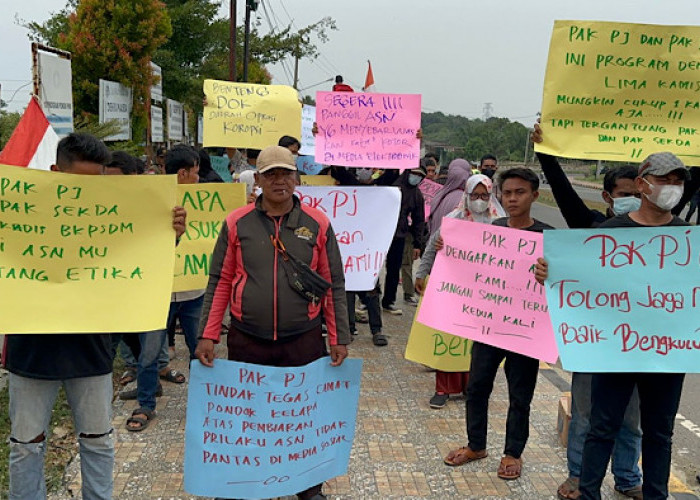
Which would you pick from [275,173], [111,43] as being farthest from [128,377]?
[111,43]

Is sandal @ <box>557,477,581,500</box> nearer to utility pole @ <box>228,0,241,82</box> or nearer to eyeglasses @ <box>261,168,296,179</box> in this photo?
eyeglasses @ <box>261,168,296,179</box>

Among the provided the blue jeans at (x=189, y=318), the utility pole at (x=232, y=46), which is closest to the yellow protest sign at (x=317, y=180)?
the blue jeans at (x=189, y=318)

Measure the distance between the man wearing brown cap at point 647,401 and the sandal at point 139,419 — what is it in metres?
2.77

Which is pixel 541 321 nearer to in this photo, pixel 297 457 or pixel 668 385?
pixel 668 385

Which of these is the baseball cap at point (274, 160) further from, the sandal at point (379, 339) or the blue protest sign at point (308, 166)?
the blue protest sign at point (308, 166)

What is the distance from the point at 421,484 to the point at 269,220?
1.82m

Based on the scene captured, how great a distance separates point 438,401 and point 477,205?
1530mm

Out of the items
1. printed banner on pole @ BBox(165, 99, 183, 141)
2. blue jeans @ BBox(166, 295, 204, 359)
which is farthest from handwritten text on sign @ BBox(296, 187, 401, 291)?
printed banner on pole @ BBox(165, 99, 183, 141)

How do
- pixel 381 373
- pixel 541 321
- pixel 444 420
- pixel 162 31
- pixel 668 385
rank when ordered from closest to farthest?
pixel 668 385
pixel 541 321
pixel 444 420
pixel 381 373
pixel 162 31

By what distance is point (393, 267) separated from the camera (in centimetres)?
720

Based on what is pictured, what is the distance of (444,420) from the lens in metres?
4.56

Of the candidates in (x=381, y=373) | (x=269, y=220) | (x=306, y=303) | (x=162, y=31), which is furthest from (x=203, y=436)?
(x=162, y=31)

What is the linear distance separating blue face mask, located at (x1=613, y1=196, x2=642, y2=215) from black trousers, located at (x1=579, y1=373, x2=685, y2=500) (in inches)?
36.6

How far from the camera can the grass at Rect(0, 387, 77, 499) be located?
3475 millimetres
